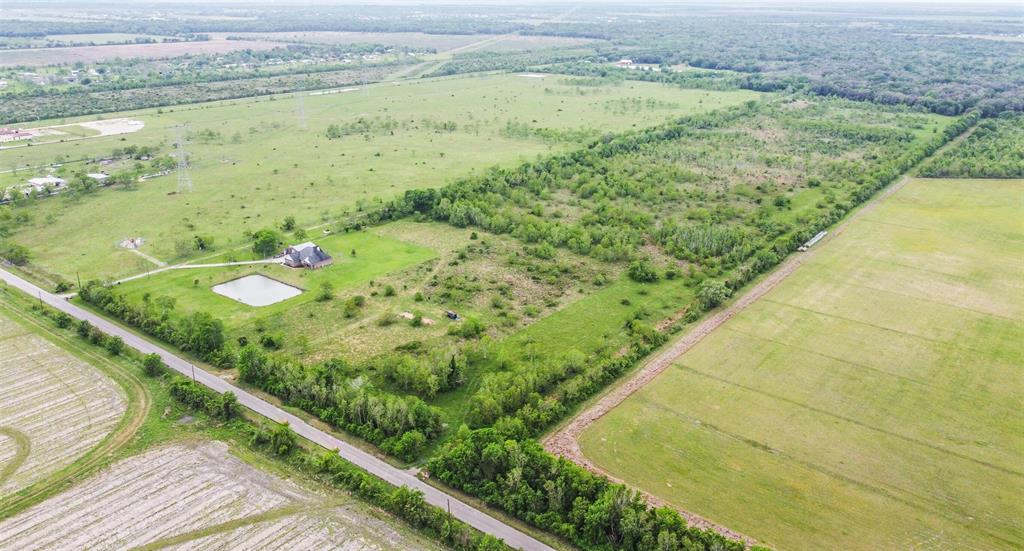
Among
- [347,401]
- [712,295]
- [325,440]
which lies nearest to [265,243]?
[347,401]

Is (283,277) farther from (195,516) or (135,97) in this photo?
(135,97)

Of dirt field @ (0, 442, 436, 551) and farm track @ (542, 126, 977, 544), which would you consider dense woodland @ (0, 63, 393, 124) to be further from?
farm track @ (542, 126, 977, 544)

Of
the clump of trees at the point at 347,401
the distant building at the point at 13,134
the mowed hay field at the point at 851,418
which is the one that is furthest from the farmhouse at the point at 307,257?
the distant building at the point at 13,134

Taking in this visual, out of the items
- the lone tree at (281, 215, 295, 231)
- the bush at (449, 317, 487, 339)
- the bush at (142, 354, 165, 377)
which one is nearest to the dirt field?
the bush at (142, 354, 165, 377)

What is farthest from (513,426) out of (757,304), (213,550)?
(757,304)

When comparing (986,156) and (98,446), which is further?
(986,156)

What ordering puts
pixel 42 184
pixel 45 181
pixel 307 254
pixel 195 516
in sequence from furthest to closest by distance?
pixel 45 181 < pixel 42 184 < pixel 307 254 < pixel 195 516
